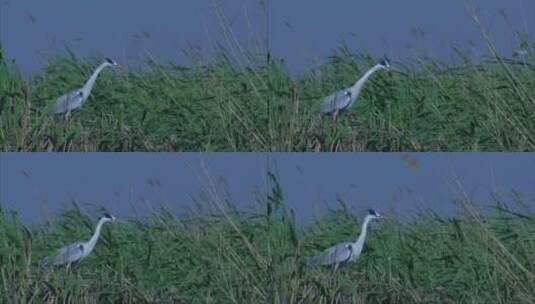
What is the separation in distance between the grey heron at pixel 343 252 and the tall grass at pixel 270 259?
3 cm

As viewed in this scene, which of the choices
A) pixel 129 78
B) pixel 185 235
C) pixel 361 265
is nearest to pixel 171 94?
pixel 129 78

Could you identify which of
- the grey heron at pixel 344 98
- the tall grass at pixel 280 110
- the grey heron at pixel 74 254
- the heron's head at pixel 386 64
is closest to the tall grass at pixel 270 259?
the grey heron at pixel 74 254

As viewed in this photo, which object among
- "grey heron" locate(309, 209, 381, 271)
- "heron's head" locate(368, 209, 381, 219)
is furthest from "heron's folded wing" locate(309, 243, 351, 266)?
"heron's head" locate(368, 209, 381, 219)

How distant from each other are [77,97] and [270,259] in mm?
1021

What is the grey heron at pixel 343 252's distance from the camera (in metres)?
6.09

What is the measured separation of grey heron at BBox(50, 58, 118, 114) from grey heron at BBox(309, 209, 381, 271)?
1106mm

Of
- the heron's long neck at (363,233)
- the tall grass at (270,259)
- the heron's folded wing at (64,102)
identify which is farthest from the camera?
the heron's folded wing at (64,102)

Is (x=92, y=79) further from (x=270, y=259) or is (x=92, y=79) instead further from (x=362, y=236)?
(x=362, y=236)

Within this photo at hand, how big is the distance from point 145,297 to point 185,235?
30 centimetres

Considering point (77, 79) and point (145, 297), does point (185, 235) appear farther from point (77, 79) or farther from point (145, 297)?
point (77, 79)

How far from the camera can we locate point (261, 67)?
616 centimetres

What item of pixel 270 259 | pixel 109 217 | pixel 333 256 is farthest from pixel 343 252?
pixel 109 217

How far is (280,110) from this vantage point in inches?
240

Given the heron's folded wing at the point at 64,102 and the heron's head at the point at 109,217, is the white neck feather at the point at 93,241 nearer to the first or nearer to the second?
the heron's head at the point at 109,217
